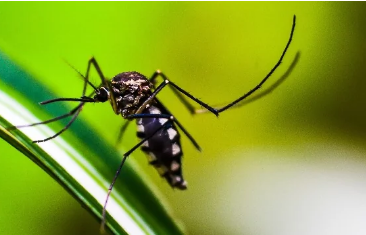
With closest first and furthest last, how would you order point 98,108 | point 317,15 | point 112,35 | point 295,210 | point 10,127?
point 10,127, point 295,210, point 98,108, point 112,35, point 317,15

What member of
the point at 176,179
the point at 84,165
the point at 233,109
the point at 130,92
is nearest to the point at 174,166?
the point at 176,179

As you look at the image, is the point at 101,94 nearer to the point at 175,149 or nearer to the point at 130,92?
the point at 130,92

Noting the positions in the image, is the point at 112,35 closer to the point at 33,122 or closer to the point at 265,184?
the point at 265,184

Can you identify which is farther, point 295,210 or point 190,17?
point 190,17

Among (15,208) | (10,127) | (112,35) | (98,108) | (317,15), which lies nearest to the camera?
(10,127)

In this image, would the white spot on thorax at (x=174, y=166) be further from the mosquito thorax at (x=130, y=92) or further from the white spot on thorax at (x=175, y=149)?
the mosquito thorax at (x=130, y=92)

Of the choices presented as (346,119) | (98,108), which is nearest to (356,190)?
(346,119)

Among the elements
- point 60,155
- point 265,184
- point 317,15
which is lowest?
point 265,184
